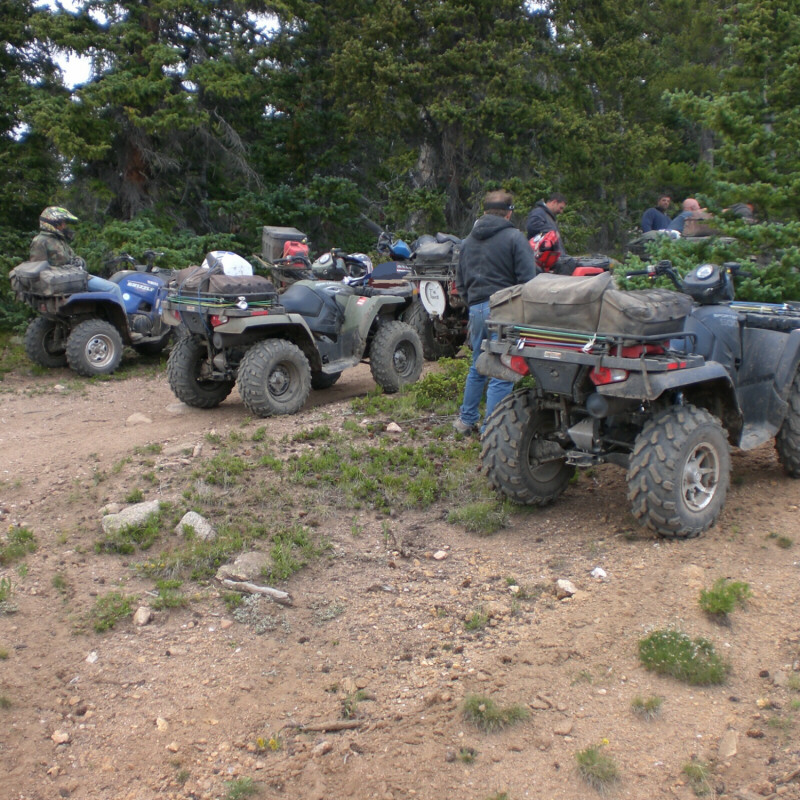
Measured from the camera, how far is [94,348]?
11.3 metres

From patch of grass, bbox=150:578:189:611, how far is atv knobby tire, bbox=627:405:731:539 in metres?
2.60

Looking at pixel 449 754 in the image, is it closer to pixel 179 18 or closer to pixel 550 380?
pixel 550 380

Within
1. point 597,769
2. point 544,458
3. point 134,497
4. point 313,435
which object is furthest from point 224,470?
Result: point 597,769

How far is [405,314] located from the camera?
11297mm

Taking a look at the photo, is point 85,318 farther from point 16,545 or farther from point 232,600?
point 232,600

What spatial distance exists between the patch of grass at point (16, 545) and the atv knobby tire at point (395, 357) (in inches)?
177

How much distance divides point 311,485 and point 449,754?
3.13m

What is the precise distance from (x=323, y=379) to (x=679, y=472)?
5308 mm

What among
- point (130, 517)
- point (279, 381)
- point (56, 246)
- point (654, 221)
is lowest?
point (130, 517)

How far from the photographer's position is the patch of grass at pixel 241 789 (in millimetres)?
3326

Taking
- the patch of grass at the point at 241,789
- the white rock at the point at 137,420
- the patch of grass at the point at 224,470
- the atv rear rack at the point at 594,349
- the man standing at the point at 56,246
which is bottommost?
the patch of grass at the point at 241,789

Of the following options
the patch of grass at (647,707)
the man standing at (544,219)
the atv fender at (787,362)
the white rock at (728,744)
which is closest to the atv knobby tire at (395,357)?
the man standing at (544,219)

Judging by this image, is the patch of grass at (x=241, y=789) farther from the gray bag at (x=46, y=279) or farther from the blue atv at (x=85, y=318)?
the gray bag at (x=46, y=279)

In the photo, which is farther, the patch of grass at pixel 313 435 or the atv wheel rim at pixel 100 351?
the atv wheel rim at pixel 100 351
